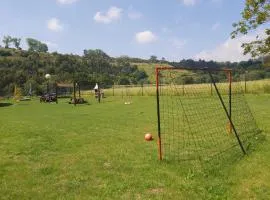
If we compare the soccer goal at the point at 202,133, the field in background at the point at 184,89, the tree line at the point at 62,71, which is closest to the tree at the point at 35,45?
the tree line at the point at 62,71

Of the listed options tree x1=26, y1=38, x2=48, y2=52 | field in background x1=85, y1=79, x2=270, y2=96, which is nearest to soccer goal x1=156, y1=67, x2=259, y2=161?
field in background x1=85, y1=79, x2=270, y2=96

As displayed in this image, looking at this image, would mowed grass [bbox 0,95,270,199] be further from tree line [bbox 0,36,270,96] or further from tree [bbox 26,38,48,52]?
tree [bbox 26,38,48,52]

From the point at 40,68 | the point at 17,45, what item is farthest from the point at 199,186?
the point at 17,45

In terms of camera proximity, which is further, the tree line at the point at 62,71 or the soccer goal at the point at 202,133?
the tree line at the point at 62,71

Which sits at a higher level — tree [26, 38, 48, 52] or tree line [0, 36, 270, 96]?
tree [26, 38, 48, 52]

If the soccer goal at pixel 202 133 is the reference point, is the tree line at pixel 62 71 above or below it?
above

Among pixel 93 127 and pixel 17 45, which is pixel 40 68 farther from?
pixel 93 127

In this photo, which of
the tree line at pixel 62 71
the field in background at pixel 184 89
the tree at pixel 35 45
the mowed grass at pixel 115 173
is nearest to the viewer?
the mowed grass at pixel 115 173

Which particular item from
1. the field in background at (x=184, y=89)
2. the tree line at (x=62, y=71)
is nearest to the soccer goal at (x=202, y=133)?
the field in background at (x=184, y=89)

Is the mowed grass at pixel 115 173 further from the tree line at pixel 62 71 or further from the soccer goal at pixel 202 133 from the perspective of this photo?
the tree line at pixel 62 71

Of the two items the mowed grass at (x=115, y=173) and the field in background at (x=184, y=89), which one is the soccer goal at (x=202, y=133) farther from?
the field in background at (x=184, y=89)

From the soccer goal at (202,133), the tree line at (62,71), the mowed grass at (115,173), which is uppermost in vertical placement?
the tree line at (62,71)

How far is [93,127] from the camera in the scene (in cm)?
1477

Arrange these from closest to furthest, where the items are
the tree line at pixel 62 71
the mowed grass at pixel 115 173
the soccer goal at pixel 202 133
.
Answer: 1. the mowed grass at pixel 115 173
2. the soccer goal at pixel 202 133
3. the tree line at pixel 62 71
